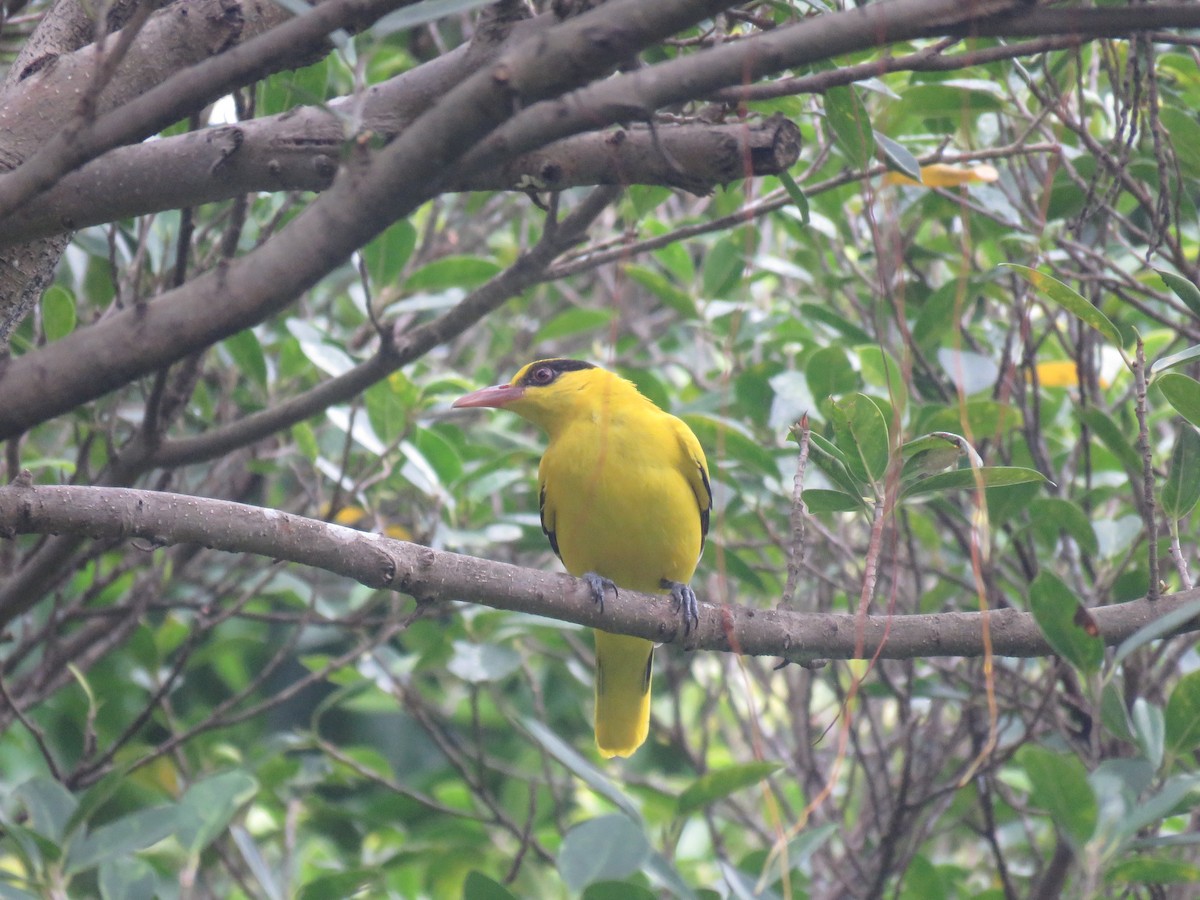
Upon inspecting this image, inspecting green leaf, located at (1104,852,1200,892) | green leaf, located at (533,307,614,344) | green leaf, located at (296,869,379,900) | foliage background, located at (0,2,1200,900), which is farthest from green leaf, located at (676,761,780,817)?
green leaf, located at (533,307,614,344)

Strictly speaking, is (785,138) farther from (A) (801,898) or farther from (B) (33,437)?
(B) (33,437)

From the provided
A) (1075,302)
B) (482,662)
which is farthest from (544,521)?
(1075,302)

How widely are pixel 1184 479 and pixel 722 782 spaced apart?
4.28ft

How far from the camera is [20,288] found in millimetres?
2330

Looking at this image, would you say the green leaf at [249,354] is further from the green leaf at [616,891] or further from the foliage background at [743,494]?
the green leaf at [616,891]

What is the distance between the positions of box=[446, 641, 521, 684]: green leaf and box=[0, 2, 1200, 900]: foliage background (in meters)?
0.03

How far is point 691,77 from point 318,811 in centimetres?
390

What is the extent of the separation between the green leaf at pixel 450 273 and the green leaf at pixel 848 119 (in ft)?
5.34

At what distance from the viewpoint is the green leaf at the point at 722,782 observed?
2.83m

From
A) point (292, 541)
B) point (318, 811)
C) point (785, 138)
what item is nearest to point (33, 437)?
point (318, 811)

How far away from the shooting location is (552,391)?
170 inches

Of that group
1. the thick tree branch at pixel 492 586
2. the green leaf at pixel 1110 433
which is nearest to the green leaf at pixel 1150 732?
the thick tree branch at pixel 492 586

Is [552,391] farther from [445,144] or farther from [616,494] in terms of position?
[445,144]

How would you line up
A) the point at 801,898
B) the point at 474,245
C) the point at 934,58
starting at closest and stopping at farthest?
the point at 934,58 → the point at 801,898 → the point at 474,245
